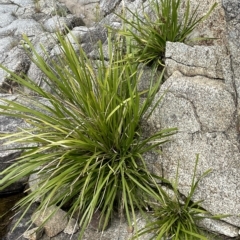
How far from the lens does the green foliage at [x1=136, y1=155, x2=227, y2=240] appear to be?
241 cm

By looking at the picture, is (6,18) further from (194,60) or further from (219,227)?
(219,227)

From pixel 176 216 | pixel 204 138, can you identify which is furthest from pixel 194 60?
pixel 176 216

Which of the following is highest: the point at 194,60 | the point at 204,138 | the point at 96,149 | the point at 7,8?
the point at 7,8

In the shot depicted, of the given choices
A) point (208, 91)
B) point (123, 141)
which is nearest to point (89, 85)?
point (123, 141)

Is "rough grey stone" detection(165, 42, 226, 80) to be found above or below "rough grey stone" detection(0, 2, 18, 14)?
below

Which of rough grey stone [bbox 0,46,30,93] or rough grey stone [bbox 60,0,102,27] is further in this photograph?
rough grey stone [bbox 60,0,102,27]

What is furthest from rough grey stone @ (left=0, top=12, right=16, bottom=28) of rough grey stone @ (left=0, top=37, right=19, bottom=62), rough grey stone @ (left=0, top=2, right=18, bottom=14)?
rough grey stone @ (left=0, top=37, right=19, bottom=62)

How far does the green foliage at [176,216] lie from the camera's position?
2.41 m

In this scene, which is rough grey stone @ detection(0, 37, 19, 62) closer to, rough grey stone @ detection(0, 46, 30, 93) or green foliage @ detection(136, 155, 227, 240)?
rough grey stone @ detection(0, 46, 30, 93)

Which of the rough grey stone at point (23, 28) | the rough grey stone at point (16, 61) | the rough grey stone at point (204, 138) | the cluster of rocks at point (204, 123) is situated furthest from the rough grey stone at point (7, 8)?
the rough grey stone at point (204, 138)

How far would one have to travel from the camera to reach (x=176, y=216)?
250 cm

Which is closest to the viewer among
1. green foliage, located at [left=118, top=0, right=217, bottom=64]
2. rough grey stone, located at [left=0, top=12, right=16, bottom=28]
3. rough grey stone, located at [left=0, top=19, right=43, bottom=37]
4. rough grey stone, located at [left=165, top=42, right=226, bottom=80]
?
rough grey stone, located at [left=165, top=42, right=226, bottom=80]

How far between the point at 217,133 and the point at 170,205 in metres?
0.62

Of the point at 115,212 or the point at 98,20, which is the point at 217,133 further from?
the point at 98,20
